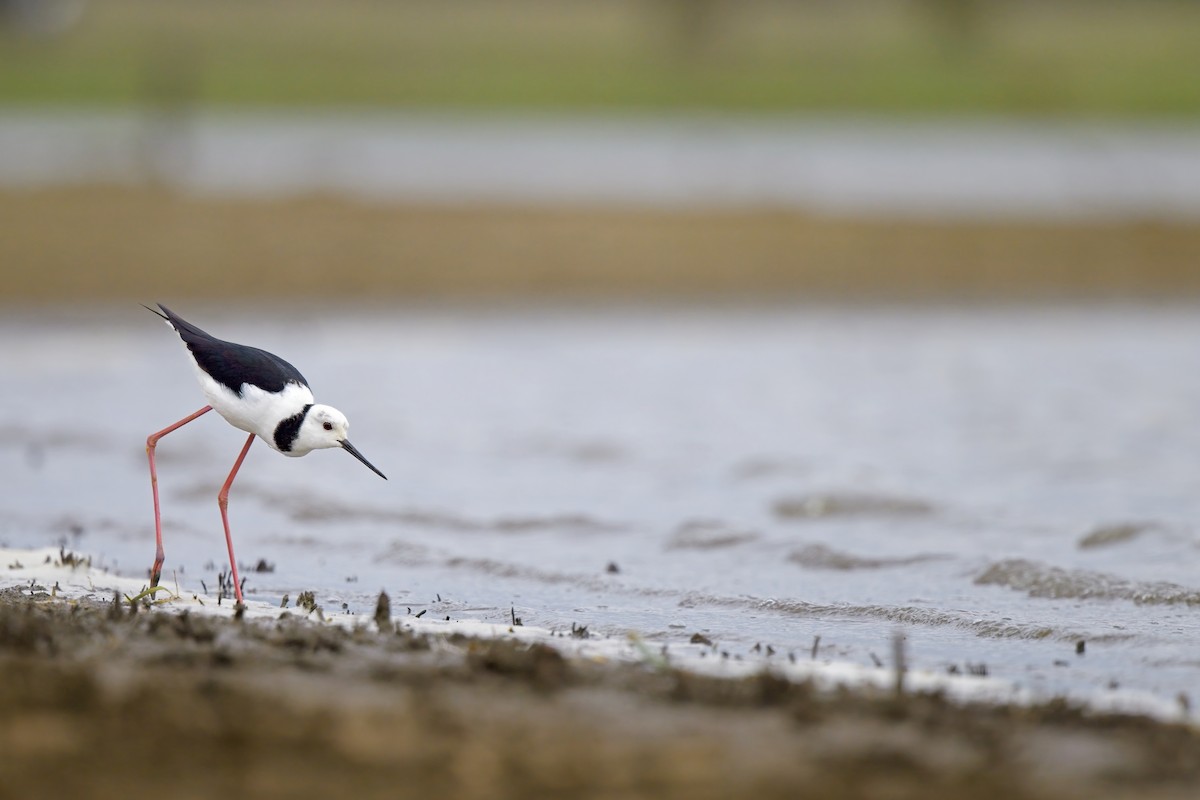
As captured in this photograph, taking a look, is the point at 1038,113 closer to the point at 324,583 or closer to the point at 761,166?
the point at 761,166

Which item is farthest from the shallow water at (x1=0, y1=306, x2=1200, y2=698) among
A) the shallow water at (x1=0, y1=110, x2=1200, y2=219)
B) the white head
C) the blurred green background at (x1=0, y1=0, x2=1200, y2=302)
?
the shallow water at (x1=0, y1=110, x2=1200, y2=219)

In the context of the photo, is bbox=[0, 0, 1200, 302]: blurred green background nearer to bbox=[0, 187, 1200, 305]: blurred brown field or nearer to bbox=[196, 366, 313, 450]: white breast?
bbox=[0, 187, 1200, 305]: blurred brown field

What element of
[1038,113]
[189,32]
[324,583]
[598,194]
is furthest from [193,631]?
[189,32]

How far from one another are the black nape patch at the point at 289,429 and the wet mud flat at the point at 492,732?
120 centimetres

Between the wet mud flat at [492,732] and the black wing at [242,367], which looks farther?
the black wing at [242,367]

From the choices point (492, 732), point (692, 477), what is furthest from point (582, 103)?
point (492, 732)

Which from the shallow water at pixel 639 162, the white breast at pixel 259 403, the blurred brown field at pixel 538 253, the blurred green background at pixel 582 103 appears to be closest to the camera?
the white breast at pixel 259 403

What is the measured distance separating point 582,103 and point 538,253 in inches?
604

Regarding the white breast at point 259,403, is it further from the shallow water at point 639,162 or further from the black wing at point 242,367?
the shallow water at point 639,162

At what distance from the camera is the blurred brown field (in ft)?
51.4

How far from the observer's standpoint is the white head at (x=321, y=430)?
6.09 meters

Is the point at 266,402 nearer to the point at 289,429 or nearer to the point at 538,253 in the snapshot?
the point at 289,429

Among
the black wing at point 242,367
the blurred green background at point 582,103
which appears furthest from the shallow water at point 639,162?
the black wing at point 242,367

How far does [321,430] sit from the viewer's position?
6.12 meters
